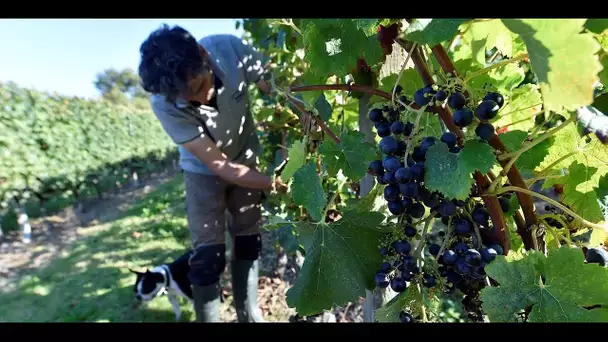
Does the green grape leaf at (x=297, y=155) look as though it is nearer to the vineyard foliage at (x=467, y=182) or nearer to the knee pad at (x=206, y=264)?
the vineyard foliage at (x=467, y=182)

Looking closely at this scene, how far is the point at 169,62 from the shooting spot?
91.7 inches

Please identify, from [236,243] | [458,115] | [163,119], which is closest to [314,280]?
[458,115]

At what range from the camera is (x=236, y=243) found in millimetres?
3256

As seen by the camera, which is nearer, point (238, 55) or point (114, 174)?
point (238, 55)

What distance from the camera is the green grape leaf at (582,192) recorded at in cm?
93

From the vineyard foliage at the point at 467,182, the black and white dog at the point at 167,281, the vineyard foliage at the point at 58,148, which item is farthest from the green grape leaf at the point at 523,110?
the vineyard foliage at the point at 58,148

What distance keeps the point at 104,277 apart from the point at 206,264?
3.04 meters

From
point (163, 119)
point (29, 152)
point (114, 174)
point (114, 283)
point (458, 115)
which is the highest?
point (458, 115)

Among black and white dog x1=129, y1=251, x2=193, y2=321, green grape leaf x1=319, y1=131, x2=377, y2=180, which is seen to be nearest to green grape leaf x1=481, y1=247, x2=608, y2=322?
green grape leaf x1=319, y1=131, x2=377, y2=180

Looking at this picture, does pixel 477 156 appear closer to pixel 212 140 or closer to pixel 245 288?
pixel 212 140

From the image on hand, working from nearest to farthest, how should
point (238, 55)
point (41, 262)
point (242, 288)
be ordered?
point (238, 55) → point (242, 288) → point (41, 262)

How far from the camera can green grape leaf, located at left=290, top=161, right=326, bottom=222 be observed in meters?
0.93

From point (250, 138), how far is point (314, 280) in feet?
7.55
